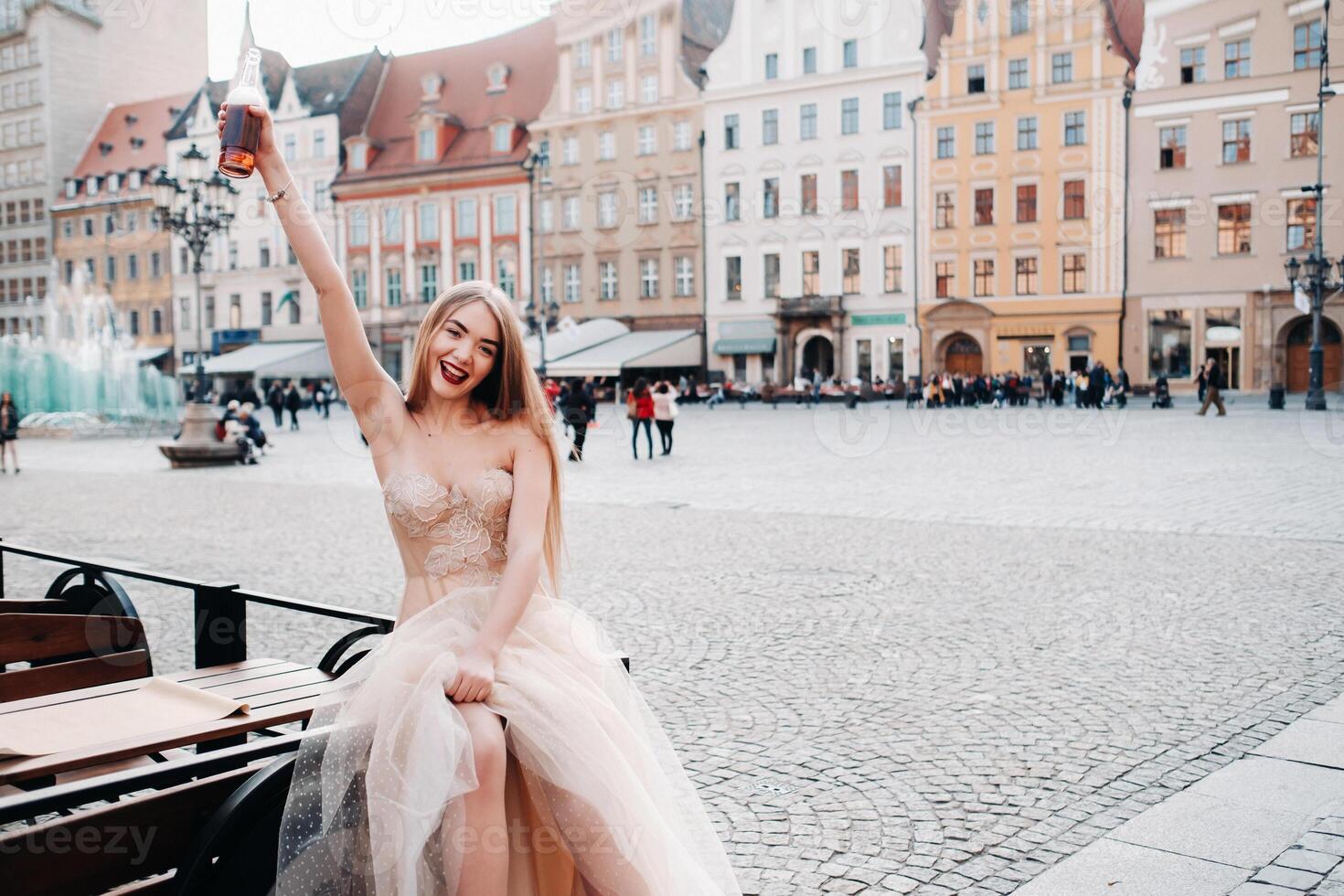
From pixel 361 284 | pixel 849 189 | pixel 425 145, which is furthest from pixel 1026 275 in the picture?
pixel 361 284

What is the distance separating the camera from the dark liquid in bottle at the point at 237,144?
2.58 metres

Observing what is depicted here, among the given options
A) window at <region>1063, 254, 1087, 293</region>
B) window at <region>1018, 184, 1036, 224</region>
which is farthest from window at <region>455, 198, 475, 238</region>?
window at <region>1063, 254, 1087, 293</region>

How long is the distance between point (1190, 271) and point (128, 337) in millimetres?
52188

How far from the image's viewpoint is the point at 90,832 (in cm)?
204

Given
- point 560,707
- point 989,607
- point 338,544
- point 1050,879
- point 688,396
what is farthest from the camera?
point 688,396

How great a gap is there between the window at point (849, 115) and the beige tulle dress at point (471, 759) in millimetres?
46448

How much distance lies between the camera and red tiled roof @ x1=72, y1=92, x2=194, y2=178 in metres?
64.2

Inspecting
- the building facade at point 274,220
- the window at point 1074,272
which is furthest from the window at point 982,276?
→ the building facade at point 274,220

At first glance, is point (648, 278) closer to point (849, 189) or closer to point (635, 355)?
point (635, 355)

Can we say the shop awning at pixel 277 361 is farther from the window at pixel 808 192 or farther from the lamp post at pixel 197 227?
the lamp post at pixel 197 227

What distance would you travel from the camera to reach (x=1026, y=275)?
4438cm

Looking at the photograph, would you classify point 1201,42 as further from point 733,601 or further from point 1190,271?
point 733,601

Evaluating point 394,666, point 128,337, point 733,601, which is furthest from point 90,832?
point 128,337

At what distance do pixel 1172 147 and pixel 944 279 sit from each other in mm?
9125
